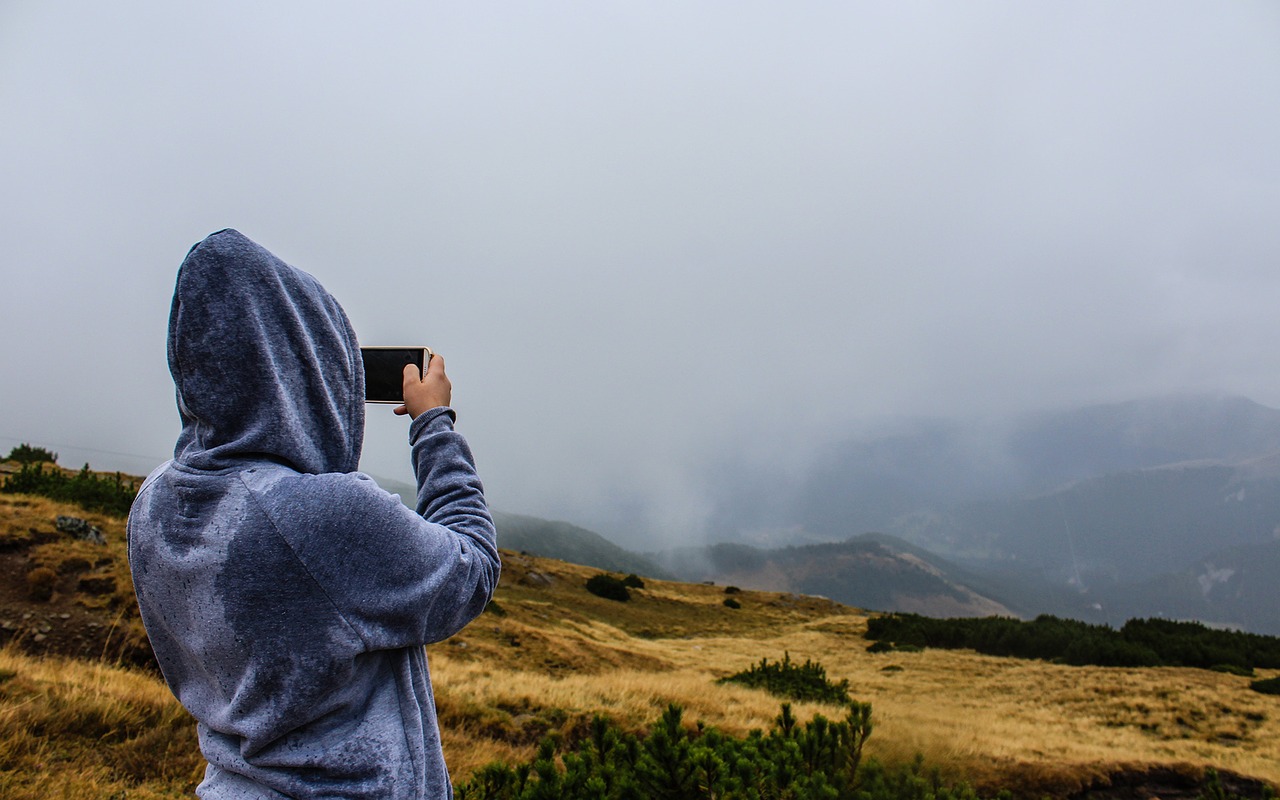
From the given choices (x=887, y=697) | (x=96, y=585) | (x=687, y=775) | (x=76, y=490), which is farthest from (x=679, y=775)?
(x=76, y=490)

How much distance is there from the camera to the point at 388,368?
6.30 feet

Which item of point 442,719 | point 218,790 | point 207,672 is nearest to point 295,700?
point 207,672

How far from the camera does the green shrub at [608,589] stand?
3191cm

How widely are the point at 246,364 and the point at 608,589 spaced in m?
32.4

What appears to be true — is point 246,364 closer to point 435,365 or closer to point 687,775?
point 435,365

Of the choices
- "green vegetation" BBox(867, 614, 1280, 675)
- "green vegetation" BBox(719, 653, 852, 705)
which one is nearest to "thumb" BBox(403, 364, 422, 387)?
"green vegetation" BBox(719, 653, 852, 705)

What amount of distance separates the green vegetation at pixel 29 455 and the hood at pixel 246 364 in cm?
2654

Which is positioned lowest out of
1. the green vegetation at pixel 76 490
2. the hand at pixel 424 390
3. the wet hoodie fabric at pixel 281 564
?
the green vegetation at pixel 76 490

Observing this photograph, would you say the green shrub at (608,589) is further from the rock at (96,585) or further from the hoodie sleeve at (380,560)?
the hoodie sleeve at (380,560)

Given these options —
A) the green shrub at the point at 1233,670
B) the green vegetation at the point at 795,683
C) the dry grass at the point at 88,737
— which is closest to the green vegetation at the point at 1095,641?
the green shrub at the point at 1233,670

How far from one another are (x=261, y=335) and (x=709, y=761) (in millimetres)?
3651

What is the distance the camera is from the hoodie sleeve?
4.19 feet

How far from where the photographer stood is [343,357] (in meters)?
1.59

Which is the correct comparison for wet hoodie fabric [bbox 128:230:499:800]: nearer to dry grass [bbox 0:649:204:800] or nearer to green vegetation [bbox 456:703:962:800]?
green vegetation [bbox 456:703:962:800]
